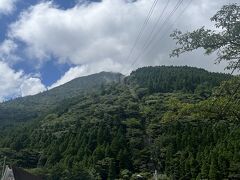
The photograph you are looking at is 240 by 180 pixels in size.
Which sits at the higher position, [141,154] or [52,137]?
[52,137]

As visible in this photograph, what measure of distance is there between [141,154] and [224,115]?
102 metres

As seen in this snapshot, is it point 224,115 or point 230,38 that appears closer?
point 230,38

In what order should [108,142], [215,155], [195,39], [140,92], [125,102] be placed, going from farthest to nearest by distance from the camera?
[140,92], [125,102], [108,142], [215,155], [195,39]

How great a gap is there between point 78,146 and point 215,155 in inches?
1691

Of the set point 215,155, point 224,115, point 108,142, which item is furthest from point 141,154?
point 224,115

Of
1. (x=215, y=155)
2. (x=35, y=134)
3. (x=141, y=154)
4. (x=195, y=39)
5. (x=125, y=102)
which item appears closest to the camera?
(x=195, y=39)

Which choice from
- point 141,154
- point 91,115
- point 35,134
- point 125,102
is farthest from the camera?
point 125,102

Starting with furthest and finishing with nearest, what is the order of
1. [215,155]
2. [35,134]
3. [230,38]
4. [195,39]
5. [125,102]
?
[125,102]
[35,134]
[215,155]
[195,39]
[230,38]

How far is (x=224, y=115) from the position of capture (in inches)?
585

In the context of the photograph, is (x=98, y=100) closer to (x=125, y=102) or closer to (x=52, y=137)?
(x=125, y=102)

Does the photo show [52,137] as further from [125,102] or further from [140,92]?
[140,92]

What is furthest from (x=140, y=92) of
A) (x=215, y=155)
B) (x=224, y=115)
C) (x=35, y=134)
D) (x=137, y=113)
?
(x=224, y=115)

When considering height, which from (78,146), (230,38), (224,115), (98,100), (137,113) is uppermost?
(98,100)

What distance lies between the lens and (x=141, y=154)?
378ft
